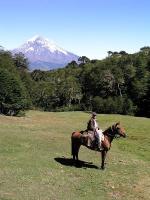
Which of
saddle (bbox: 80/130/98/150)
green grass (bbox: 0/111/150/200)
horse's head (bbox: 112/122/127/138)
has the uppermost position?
horse's head (bbox: 112/122/127/138)

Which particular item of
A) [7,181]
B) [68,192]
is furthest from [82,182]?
[7,181]

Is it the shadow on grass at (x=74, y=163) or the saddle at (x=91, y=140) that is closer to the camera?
the saddle at (x=91, y=140)

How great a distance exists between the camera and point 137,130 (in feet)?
177

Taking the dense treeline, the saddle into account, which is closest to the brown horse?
the saddle

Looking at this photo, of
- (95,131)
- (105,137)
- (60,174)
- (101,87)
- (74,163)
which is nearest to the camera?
(60,174)

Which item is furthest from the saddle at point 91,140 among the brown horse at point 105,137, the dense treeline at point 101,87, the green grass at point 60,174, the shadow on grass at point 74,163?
the dense treeline at point 101,87

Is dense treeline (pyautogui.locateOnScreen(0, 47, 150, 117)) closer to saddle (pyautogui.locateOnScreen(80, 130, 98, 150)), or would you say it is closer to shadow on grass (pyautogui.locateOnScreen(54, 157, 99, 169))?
shadow on grass (pyautogui.locateOnScreen(54, 157, 99, 169))

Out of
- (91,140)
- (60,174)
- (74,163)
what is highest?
(91,140)

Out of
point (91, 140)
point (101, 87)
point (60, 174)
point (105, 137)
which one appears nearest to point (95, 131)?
point (91, 140)

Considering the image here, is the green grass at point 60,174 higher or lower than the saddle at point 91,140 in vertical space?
lower

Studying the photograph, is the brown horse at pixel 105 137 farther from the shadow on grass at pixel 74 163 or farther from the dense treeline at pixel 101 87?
the dense treeline at pixel 101 87

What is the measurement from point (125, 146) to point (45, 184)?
19.5 meters

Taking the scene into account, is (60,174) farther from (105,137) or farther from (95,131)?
(105,137)

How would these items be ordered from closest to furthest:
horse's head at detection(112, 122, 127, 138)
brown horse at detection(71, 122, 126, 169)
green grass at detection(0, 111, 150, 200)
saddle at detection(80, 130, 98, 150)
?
green grass at detection(0, 111, 150, 200), saddle at detection(80, 130, 98, 150), brown horse at detection(71, 122, 126, 169), horse's head at detection(112, 122, 127, 138)
